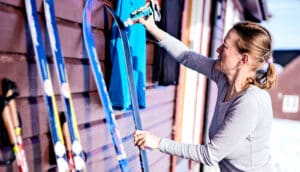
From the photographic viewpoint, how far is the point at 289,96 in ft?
28.1

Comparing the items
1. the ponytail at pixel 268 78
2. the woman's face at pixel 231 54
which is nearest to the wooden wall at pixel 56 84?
the woman's face at pixel 231 54

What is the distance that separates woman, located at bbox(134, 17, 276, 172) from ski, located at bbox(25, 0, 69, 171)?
1.33 ft

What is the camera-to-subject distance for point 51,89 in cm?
113

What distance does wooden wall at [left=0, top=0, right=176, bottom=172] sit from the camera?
1.15 meters

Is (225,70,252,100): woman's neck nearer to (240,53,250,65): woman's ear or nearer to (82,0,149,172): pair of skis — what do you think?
(240,53,250,65): woman's ear

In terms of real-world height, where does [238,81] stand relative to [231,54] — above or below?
below

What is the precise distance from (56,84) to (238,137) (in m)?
0.80

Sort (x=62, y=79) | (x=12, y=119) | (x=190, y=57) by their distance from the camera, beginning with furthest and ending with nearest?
(x=190, y=57) → (x=62, y=79) → (x=12, y=119)

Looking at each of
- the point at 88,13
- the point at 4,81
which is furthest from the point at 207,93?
the point at 4,81

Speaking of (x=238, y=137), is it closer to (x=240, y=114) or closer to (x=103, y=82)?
(x=240, y=114)

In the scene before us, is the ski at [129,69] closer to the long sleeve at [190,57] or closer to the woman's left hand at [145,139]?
the woman's left hand at [145,139]

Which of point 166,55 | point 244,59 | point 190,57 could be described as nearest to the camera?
point 244,59

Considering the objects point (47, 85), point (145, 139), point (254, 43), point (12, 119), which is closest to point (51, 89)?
point (47, 85)

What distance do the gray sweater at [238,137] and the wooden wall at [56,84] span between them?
0.42 metres
